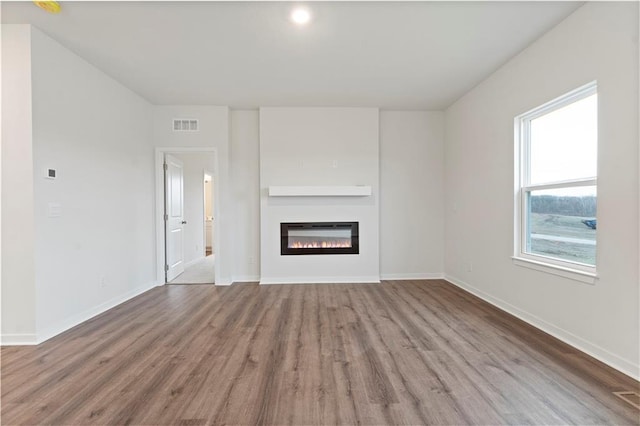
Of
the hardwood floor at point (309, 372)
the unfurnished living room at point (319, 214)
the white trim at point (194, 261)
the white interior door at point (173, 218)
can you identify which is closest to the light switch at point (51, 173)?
the unfurnished living room at point (319, 214)

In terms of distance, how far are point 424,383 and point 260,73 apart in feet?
10.9

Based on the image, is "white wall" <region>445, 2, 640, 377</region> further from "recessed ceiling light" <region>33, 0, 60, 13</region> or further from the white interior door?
the white interior door

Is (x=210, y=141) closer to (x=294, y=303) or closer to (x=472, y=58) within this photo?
(x=294, y=303)

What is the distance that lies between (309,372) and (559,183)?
2644mm

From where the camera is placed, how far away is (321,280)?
4.43 metres

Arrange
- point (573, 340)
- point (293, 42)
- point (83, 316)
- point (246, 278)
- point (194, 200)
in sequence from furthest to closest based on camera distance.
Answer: point (194, 200)
point (246, 278)
point (83, 316)
point (293, 42)
point (573, 340)

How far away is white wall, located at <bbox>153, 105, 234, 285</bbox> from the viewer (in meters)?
4.32

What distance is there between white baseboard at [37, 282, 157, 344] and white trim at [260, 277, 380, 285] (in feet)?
5.61

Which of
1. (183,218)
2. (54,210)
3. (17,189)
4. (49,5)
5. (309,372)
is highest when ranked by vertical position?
(49,5)

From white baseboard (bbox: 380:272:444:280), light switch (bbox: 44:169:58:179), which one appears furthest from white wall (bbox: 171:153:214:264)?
white baseboard (bbox: 380:272:444:280)

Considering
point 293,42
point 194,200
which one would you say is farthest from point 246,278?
point 293,42

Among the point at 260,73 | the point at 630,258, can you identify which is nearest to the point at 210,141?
the point at 260,73

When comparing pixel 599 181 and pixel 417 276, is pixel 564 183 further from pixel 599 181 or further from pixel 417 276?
pixel 417 276

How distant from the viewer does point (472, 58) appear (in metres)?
2.96
